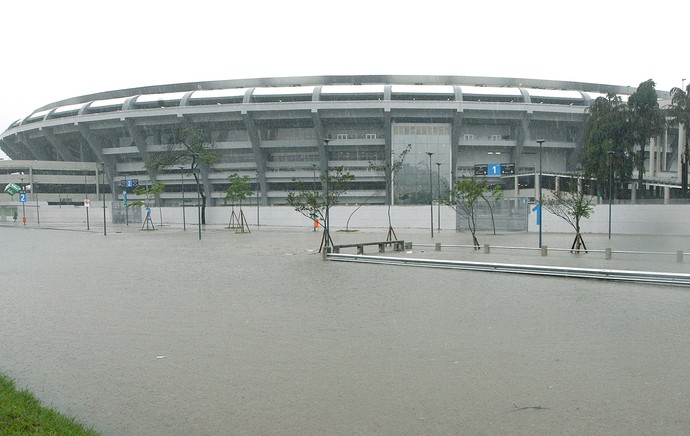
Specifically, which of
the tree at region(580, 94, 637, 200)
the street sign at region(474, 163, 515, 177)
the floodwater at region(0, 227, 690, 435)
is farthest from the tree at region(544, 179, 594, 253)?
the street sign at region(474, 163, 515, 177)

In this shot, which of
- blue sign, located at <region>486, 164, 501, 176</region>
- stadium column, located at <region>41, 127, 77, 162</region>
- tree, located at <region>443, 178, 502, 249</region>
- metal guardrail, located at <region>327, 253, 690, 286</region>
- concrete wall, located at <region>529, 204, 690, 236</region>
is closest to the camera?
metal guardrail, located at <region>327, 253, 690, 286</region>

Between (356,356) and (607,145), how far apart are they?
131 feet

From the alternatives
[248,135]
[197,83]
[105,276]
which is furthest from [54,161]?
[105,276]

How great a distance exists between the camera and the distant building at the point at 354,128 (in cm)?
5269

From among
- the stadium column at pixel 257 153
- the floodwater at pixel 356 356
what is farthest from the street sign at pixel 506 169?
the floodwater at pixel 356 356

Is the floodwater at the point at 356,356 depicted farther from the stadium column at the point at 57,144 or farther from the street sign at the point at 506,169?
the stadium column at the point at 57,144

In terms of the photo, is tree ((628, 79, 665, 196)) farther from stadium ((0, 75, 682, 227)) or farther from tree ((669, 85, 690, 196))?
stadium ((0, 75, 682, 227))

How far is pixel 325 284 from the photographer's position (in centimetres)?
1154

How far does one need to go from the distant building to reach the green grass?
154 ft

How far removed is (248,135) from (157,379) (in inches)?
2157

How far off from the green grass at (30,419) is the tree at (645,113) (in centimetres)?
4468

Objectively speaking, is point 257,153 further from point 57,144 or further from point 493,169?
point 57,144

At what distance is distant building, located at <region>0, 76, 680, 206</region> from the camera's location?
52.7 m

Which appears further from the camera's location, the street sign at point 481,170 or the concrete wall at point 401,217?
the street sign at point 481,170
